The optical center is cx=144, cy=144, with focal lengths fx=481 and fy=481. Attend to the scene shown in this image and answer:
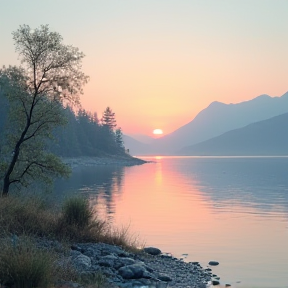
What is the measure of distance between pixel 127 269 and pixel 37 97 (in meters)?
11.0

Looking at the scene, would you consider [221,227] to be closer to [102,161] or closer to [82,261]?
[82,261]

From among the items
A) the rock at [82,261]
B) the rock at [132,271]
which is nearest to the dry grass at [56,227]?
the rock at [82,261]

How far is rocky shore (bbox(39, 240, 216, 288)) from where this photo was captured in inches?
522

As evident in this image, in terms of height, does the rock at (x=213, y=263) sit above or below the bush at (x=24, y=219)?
below

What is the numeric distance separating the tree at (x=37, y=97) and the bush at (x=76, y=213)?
563cm

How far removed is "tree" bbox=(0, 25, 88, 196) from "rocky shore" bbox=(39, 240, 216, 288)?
734 cm

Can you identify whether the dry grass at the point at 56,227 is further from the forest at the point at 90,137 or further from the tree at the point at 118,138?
the tree at the point at 118,138

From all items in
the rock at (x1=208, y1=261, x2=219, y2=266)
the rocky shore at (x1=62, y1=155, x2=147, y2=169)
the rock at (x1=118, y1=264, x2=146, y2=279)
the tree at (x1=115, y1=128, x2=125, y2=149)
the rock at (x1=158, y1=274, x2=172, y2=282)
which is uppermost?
the tree at (x1=115, y1=128, x2=125, y2=149)

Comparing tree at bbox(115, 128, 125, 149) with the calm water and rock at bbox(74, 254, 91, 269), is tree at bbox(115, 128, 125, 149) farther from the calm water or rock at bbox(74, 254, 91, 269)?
rock at bbox(74, 254, 91, 269)

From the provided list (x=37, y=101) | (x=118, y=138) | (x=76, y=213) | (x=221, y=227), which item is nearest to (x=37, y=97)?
(x=37, y=101)

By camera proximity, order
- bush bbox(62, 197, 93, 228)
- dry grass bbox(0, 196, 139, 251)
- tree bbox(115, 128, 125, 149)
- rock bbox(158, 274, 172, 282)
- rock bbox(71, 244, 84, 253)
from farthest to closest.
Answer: tree bbox(115, 128, 125, 149), bush bbox(62, 197, 93, 228), dry grass bbox(0, 196, 139, 251), rock bbox(71, 244, 84, 253), rock bbox(158, 274, 172, 282)

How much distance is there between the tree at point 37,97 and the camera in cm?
2202

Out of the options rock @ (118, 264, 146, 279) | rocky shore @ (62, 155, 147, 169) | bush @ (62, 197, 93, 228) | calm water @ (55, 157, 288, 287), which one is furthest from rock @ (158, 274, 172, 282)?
rocky shore @ (62, 155, 147, 169)

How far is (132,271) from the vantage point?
1420cm
